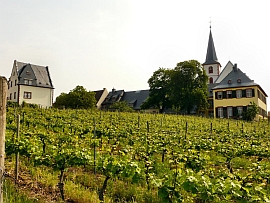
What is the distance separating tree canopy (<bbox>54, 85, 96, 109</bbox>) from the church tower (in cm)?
3570

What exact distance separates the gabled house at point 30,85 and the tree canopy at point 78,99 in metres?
6.43

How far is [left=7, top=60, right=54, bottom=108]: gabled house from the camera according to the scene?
4756cm

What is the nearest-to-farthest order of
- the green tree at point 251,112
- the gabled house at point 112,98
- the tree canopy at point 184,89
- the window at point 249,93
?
the green tree at point 251,112 < the tree canopy at point 184,89 < the window at point 249,93 < the gabled house at point 112,98

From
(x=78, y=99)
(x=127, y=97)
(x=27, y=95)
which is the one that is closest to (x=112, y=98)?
(x=127, y=97)

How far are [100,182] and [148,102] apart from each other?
1779 inches

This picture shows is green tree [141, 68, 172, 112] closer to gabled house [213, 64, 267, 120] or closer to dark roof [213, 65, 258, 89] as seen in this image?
gabled house [213, 64, 267, 120]

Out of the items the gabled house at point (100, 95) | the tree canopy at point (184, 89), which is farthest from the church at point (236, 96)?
the gabled house at point (100, 95)

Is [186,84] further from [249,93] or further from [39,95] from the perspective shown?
[39,95]

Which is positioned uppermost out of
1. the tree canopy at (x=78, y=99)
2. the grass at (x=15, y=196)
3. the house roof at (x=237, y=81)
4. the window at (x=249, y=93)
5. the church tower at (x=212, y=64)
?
the church tower at (x=212, y=64)

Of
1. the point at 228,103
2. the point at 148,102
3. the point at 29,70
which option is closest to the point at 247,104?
the point at 228,103

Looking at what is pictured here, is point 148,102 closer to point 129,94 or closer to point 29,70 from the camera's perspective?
point 129,94

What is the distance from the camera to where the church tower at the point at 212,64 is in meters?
68.8

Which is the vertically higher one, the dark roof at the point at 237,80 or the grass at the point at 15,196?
the dark roof at the point at 237,80

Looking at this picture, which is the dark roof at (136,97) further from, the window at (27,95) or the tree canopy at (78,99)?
the window at (27,95)
